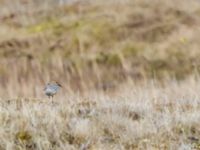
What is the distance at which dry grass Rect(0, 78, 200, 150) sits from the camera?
4.77 m

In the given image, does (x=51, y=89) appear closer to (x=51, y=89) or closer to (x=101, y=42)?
(x=51, y=89)

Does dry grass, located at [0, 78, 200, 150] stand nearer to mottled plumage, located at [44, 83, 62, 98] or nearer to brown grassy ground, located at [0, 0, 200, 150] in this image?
brown grassy ground, located at [0, 0, 200, 150]

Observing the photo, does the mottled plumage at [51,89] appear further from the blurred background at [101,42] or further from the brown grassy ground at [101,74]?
the blurred background at [101,42]

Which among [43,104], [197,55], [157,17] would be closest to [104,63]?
[197,55]

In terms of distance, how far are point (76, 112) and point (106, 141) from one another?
828 millimetres

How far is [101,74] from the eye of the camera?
16828 mm

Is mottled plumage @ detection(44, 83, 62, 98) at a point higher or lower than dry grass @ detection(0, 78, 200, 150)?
higher

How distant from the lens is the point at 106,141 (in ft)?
16.1

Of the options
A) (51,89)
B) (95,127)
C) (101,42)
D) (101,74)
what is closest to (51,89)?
(51,89)

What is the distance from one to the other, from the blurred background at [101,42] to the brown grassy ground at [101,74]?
37 mm

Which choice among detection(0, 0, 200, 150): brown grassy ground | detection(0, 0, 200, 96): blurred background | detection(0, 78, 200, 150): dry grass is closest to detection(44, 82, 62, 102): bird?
detection(0, 0, 200, 150): brown grassy ground

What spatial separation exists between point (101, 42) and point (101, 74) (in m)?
3.70

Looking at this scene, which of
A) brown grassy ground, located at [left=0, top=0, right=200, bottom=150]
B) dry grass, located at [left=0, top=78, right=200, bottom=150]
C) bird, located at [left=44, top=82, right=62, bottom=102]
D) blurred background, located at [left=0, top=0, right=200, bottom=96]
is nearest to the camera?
dry grass, located at [left=0, top=78, right=200, bottom=150]

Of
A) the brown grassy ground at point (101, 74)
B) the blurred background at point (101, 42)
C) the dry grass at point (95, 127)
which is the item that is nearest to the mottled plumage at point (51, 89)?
the brown grassy ground at point (101, 74)
